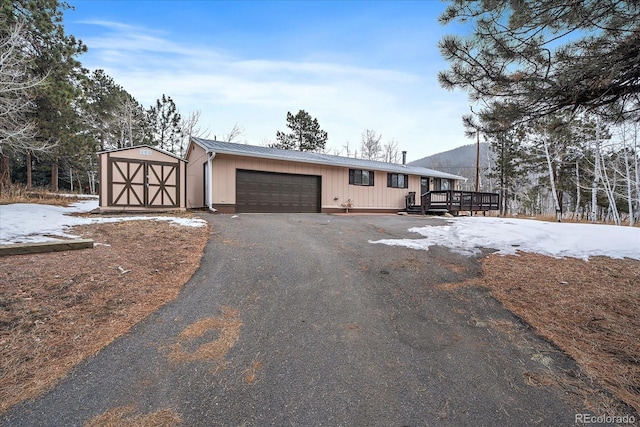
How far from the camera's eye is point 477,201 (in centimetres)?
1608

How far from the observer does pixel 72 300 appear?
3328mm

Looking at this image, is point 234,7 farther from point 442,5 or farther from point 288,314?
point 288,314

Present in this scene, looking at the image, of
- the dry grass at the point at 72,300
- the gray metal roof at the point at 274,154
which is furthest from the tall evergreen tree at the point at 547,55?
the gray metal roof at the point at 274,154

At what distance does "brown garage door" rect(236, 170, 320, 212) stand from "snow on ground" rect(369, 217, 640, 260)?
22.8 feet

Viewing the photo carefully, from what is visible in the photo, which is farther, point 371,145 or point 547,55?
point 371,145

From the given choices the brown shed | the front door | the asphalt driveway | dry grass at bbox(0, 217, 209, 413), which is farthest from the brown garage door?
the asphalt driveway

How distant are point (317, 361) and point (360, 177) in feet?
45.0

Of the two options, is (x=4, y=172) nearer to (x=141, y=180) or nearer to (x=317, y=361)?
(x=141, y=180)

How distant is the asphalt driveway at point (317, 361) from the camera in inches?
76.7

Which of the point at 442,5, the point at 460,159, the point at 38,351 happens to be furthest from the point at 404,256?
the point at 460,159

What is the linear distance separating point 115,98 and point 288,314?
84.8 ft

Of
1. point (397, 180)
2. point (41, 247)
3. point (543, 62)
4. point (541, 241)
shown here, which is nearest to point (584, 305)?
point (543, 62)

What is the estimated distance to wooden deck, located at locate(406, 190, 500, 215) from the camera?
49.9 ft

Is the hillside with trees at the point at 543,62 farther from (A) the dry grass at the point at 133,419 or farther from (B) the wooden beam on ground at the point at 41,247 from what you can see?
(B) the wooden beam on ground at the point at 41,247
